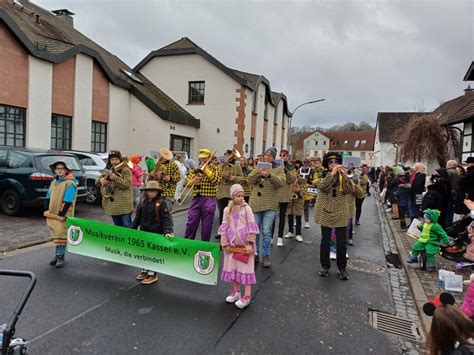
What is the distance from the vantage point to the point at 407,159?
21938 millimetres

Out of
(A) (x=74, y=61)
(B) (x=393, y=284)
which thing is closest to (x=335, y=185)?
(B) (x=393, y=284)

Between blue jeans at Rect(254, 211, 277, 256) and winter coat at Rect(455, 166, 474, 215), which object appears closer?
blue jeans at Rect(254, 211, 277, 256)

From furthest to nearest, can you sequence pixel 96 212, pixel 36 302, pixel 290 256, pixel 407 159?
pixel 407 159
pixel 96 212
pixel 290 256
pixel 36 302

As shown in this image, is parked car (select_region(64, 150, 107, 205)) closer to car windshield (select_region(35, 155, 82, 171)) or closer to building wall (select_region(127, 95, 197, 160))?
car windshield (select_region(35, 155, 82, 171))

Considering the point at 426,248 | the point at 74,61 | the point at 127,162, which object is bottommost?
the point at 426,248

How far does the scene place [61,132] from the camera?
14.7 meters

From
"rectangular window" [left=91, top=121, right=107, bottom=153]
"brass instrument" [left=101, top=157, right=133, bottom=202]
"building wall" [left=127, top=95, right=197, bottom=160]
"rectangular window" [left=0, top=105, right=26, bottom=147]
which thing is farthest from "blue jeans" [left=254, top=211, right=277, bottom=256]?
"building wall" [left=127, top=95, right=197, bottom=160]

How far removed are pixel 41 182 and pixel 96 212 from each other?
83.0 inches

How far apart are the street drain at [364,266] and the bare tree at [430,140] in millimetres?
16737

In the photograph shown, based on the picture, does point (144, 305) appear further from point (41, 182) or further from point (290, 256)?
point (41, 182)

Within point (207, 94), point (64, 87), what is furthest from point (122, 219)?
point (207, 94)

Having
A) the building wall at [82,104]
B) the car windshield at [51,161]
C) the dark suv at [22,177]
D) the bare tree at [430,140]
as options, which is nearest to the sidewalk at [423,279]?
the dark suv at [22,177]

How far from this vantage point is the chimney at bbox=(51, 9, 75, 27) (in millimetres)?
23061

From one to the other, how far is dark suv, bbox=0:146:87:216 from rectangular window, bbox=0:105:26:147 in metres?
4.35
